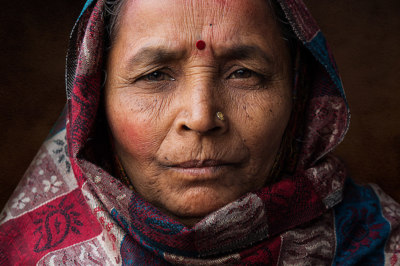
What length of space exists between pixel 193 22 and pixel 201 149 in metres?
0.43

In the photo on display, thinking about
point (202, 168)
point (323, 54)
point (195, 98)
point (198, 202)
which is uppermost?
point (323, 54)

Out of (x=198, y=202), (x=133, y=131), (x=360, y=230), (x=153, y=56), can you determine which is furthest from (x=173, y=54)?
(x=360, y=230)

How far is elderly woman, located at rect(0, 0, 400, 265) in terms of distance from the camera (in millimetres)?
1427

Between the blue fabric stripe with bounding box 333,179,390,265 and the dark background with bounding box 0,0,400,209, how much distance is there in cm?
66

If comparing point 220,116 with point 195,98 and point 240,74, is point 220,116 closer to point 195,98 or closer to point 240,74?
point 195,98

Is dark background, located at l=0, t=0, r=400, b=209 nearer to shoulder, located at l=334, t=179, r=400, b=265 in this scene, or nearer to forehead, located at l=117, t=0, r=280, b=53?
shoulder, located at l=334, t=179, r=400, b=265

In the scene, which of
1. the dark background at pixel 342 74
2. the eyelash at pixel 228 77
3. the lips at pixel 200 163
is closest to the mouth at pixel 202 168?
the lips at pixel 200 163

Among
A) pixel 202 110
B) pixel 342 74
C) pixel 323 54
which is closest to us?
pixel 202 110

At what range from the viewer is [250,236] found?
4.98ft

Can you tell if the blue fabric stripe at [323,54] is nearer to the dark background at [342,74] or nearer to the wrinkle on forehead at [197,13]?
the wrinkle on forehead at [197,13]

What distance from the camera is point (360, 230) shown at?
5.63 ft

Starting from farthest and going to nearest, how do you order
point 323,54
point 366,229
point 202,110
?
point 366,229 → point 323,54 → point 202,110

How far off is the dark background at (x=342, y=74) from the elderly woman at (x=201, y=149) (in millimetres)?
563

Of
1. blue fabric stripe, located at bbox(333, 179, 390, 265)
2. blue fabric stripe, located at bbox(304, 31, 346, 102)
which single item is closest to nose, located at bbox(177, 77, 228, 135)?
blue fabric stripe, located at bbox(304, 31, 346, 102)
